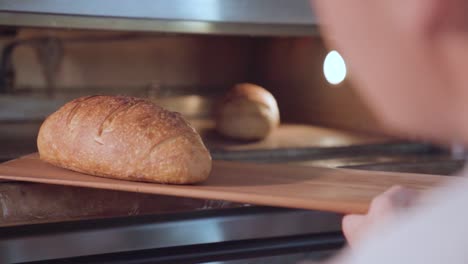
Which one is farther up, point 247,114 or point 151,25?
point 247,114

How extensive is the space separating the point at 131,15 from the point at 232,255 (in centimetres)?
54

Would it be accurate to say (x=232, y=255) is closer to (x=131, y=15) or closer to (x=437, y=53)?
(x=131, y=15)

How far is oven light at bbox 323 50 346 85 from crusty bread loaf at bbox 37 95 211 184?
0.80 m

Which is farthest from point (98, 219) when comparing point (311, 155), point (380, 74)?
point (380, 74)

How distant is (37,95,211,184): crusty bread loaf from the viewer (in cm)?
95

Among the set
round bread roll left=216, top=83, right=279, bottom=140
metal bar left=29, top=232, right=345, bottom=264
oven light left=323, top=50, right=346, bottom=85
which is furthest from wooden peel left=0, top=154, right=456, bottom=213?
oven light left=323, top=50, right=346, bottom=85

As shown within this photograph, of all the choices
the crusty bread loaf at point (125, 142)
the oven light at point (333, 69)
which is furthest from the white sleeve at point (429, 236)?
the oven light at point (333, 69)

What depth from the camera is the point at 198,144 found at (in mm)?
987

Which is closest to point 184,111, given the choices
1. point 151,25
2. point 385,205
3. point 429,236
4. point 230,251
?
point 151,25

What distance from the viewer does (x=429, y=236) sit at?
291 millimetres

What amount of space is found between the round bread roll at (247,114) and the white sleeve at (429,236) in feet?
4.22

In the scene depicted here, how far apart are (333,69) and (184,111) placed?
0.53 meters

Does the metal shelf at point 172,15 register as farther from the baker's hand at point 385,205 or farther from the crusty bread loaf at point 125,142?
the baker's hand at point 385,205

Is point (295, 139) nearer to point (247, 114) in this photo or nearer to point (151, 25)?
point (247, 114)
